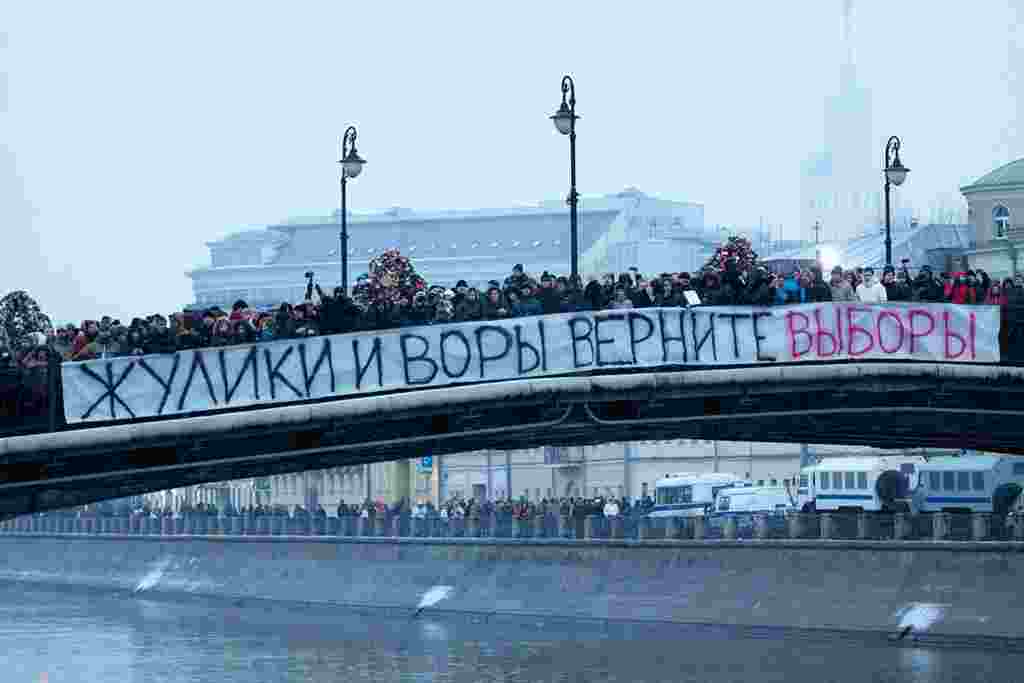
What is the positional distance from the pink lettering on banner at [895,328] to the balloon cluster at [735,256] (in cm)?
350

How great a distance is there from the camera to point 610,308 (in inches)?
2099

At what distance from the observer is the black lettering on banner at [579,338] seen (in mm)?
52406

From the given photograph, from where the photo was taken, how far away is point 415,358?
51.2m

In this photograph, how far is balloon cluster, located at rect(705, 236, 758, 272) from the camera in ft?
Answer: 193

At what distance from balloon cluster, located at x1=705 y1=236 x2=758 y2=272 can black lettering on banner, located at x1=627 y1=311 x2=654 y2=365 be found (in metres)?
4.72

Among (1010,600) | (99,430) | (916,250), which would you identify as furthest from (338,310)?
(916,250)

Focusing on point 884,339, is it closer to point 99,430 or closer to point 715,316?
point 715,316

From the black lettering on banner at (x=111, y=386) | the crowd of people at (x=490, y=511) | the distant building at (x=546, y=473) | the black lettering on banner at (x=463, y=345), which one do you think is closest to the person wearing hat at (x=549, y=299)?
the black lettering on banner at (x=463, y=345)

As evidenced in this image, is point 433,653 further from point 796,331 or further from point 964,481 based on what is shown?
point 796,331

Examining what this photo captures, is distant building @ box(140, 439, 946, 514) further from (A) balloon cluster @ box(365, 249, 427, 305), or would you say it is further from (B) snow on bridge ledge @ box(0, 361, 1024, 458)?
(B) snow on bridge ledge @ box(0, 361, 1024, 458)

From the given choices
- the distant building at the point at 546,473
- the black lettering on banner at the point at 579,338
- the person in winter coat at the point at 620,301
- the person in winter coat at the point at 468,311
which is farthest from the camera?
the distant building at the point at 546,473

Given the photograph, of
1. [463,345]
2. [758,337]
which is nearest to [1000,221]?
[758,337]

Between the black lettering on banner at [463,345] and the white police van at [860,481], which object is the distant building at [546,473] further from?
the black lettering on banner at [463,345]

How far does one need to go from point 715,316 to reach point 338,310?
7.44 m
